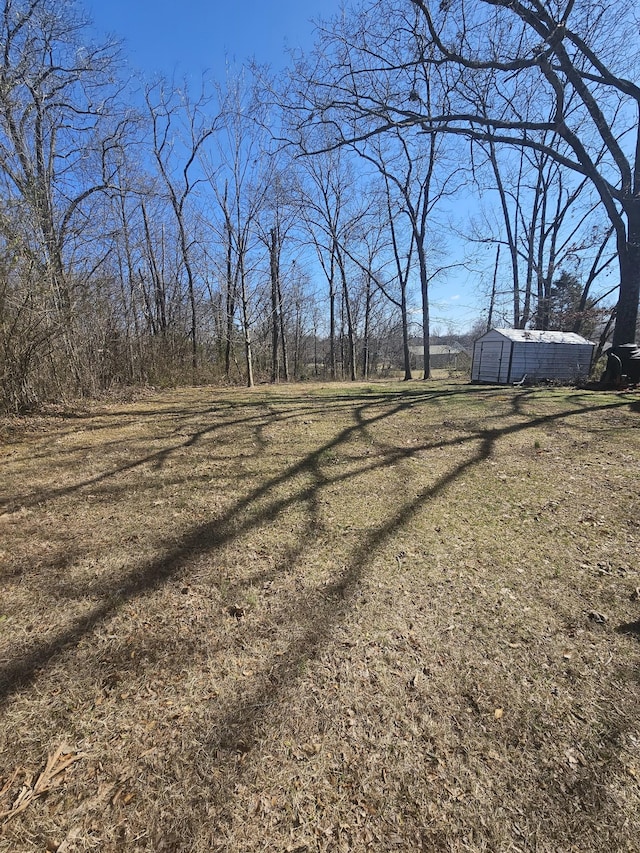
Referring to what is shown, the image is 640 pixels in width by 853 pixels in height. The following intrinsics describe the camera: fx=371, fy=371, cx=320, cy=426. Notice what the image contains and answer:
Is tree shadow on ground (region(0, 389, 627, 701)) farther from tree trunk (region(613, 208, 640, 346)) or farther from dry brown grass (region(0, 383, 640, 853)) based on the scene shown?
tree trunk (region(613, 208, 640, 346))

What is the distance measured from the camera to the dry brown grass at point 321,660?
4.02ft

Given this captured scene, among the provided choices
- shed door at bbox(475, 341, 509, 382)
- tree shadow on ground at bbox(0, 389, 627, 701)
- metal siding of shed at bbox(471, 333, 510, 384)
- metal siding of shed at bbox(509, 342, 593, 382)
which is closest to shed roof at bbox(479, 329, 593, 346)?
metal siding of shed at bbox(509, 342, 593, 382)

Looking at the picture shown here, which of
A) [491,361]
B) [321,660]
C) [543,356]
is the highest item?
[543,356]

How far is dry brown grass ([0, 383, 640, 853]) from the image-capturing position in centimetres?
122

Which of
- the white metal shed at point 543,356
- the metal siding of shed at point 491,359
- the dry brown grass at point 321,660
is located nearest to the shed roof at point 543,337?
the white metal shed at point 543,356

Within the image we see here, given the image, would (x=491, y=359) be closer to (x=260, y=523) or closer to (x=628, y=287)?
(x=628, y=287)

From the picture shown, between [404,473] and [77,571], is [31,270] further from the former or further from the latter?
[404,473]

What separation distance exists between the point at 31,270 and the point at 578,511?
7.98 meters

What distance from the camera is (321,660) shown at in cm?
184

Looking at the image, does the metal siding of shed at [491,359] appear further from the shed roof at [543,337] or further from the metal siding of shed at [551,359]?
the metal siding of shed at [551,359]

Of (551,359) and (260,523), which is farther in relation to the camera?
(551,359)

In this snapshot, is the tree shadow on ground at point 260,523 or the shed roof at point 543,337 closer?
the tree shadow on ground at point 260,523

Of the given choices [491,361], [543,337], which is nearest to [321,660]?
[491,361]


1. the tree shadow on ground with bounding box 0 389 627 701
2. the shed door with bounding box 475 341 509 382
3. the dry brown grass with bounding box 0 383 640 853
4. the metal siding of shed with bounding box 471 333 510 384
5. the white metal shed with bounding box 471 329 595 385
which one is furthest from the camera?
the shed door with bounding box 475 341 509 382
